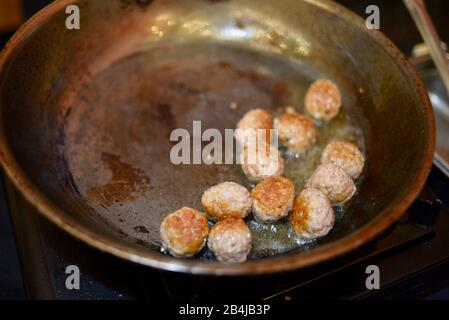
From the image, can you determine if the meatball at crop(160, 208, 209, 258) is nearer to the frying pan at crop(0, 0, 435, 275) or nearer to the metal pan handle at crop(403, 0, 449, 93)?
the frying pan at crop(0, 0, 435, 275)

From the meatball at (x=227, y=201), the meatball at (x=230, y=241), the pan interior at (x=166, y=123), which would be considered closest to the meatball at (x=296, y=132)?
the pan interior at (x=166, y=123)

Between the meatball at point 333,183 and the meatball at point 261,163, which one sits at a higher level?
the meatball at point 261,163

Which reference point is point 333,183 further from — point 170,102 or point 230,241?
point 170,102

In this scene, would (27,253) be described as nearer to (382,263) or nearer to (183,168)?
(183,168)

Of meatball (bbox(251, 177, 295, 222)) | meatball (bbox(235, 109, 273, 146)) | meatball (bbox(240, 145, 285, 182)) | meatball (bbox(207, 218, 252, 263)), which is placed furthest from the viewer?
meatball (bbox(235, 109, 273, 146))

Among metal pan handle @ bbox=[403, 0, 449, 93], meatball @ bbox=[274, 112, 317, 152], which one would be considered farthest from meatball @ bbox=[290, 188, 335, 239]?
metal pan handle @ bbox=[403, 0, 449, 93]

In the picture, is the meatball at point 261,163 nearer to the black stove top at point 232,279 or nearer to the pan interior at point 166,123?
the pan interior at point 166,123

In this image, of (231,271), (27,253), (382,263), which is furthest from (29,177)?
(382,263)
